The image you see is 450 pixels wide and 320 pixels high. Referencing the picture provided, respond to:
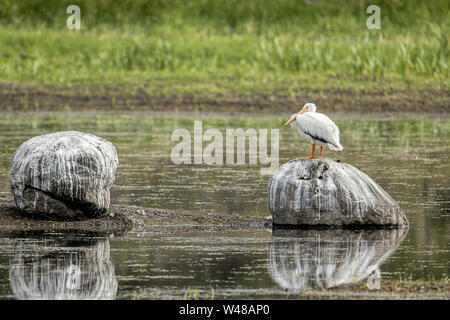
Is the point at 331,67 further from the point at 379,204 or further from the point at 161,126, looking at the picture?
the point at 379,204

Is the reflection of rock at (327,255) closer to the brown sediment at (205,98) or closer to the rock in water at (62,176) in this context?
the rock in water at (62,176)

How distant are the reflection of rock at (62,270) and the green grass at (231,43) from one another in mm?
23786

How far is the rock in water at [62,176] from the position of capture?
14.4 m

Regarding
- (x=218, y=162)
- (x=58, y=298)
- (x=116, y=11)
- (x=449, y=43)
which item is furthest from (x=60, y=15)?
(x=58, y=298)

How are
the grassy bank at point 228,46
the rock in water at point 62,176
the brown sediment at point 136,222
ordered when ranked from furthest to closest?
the grassy bank at point 228,46, the brown sediment at point 136,222, the rock in water at point 62,176

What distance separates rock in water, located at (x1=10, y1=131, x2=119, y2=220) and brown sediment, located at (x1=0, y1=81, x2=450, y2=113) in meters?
20.4

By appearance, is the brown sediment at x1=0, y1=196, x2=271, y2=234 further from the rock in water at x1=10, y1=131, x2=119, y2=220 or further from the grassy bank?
the grassy bank

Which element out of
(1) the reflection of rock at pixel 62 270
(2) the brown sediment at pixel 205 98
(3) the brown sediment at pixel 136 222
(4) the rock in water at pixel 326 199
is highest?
(2) the brown sediment at pixel 205 98

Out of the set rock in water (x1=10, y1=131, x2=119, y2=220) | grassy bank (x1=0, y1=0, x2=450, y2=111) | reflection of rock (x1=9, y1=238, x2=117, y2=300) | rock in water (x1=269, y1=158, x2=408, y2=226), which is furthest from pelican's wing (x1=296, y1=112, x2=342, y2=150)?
grassy bank (x1=0, y1=0, x2=450, y2=111)

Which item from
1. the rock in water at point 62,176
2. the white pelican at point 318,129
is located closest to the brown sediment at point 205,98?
the white pelican at point 318,129

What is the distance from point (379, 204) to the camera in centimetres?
1472

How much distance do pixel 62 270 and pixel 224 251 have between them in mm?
2165

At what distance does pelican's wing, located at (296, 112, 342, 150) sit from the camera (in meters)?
15.0

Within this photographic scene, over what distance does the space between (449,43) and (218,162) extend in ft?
61.5
